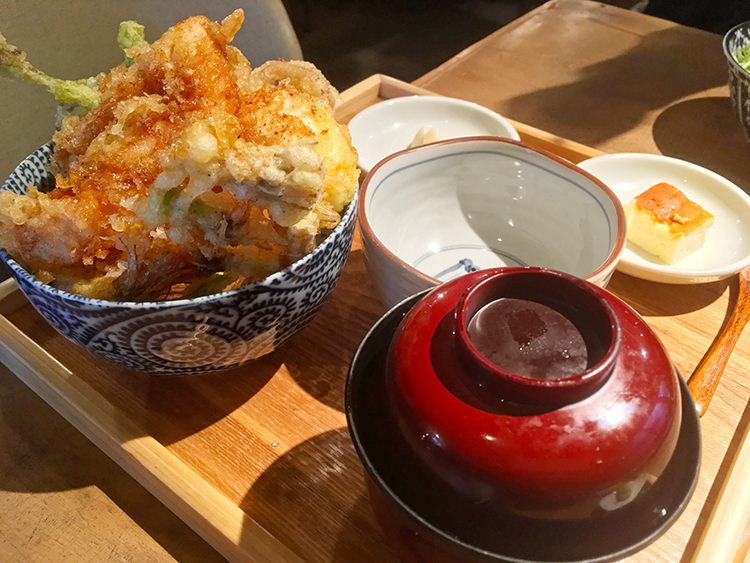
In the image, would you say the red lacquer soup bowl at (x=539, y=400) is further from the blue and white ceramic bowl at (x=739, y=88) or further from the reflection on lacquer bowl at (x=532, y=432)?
the blue and white ceramic bowl at (x=739, y=88)

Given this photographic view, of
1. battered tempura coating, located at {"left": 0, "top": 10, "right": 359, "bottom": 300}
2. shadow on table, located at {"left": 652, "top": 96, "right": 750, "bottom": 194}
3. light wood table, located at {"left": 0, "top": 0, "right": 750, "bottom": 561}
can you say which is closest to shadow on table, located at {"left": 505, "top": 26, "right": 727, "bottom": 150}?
shadow on table, located at {"left": 652, "top": 96, "right": 750, "bottom": 194}

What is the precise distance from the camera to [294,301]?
2.12 feet

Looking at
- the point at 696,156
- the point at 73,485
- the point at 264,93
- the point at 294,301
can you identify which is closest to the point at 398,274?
the point at 294,301

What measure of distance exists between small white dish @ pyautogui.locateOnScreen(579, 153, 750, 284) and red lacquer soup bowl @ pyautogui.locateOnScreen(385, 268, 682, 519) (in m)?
0.48

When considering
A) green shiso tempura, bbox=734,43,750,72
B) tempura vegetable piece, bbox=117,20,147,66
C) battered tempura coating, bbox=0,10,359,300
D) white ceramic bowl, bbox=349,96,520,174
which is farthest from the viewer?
green shiso tempura, bbox=734,43,750,72

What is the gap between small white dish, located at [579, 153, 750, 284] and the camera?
0.90m

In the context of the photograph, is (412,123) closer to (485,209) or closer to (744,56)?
(485,209)

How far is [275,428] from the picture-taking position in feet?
2.36

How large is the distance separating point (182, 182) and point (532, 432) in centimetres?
38

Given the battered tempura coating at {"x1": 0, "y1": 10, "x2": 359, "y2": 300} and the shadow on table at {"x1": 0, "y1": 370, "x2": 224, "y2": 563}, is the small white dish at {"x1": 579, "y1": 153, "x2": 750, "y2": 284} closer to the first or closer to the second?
the battered tempura coating at {"x1": 0, "y1": 10, "x2": 359, "y2": 300}

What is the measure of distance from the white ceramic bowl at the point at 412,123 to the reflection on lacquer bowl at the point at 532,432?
807 millimetres

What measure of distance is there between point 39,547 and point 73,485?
3.0 inches

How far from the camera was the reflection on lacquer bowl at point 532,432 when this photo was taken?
1.34 ft

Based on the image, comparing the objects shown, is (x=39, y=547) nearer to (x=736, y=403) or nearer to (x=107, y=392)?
(x=107, y=392)
